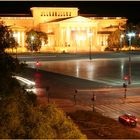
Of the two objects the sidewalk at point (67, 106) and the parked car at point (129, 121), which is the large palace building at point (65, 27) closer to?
the sidewalk at point (67, 106)

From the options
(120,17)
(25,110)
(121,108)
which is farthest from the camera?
(120,17)

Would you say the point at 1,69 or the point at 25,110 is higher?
the point at 1,69

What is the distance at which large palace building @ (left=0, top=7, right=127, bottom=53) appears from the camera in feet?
461

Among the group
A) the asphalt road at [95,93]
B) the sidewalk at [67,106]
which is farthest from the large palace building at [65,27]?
the sidewalk at [67,106]

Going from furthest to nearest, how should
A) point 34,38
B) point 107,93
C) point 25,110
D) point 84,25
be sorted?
point 84,25 < point 34,38 < point 107,93 < point 25,110

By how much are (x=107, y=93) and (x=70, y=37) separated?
103m

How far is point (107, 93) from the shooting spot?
151ft

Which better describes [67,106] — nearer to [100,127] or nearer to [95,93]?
[95,93]

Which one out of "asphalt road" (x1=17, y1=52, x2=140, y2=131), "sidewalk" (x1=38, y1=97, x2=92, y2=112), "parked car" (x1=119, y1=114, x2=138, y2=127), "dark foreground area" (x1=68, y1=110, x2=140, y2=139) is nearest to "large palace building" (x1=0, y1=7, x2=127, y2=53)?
"asphalt road" (x1=17, y1=52, x2=140, y2=131)

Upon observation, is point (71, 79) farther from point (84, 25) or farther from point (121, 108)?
point (84, 25)

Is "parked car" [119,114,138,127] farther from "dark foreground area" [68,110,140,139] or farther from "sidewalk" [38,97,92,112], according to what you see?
"sidewalk" [38,97,92,112]

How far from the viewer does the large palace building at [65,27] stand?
140625 millimetres

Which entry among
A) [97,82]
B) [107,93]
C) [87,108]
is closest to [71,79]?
[97,82]

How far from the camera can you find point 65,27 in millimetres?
143875
